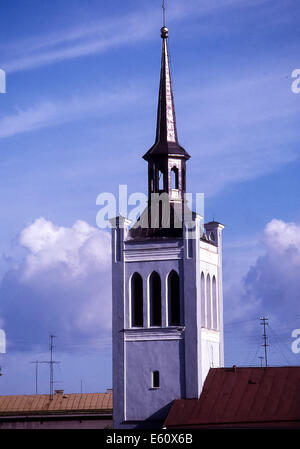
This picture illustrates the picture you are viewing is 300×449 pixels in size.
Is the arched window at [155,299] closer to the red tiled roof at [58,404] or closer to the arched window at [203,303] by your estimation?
the arched window at [203,303]

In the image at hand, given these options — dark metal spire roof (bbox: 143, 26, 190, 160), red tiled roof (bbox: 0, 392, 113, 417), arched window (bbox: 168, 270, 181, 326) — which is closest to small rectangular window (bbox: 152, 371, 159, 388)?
arched window (bbox: 168, 270, 181, 326)

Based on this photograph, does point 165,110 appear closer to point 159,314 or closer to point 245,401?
point 159,314

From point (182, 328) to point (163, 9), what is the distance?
19.0m

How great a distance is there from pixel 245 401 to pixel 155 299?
729cm

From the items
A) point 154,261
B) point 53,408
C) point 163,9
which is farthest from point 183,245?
point 53,408

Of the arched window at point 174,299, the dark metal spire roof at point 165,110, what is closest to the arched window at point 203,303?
the arched window at point 174,299

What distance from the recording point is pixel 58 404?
88125 millimetres

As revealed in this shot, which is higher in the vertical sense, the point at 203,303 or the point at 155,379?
the point at 203,303

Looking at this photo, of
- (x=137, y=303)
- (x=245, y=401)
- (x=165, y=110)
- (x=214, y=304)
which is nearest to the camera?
(x=245, y=401)

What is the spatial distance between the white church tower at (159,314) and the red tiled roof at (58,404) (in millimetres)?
26466

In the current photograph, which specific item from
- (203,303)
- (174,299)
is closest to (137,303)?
(174,299)

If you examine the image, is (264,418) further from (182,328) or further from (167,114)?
(167,114)

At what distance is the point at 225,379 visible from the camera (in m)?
59.2

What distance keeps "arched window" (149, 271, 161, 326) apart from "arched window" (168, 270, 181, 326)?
0.61 metres
